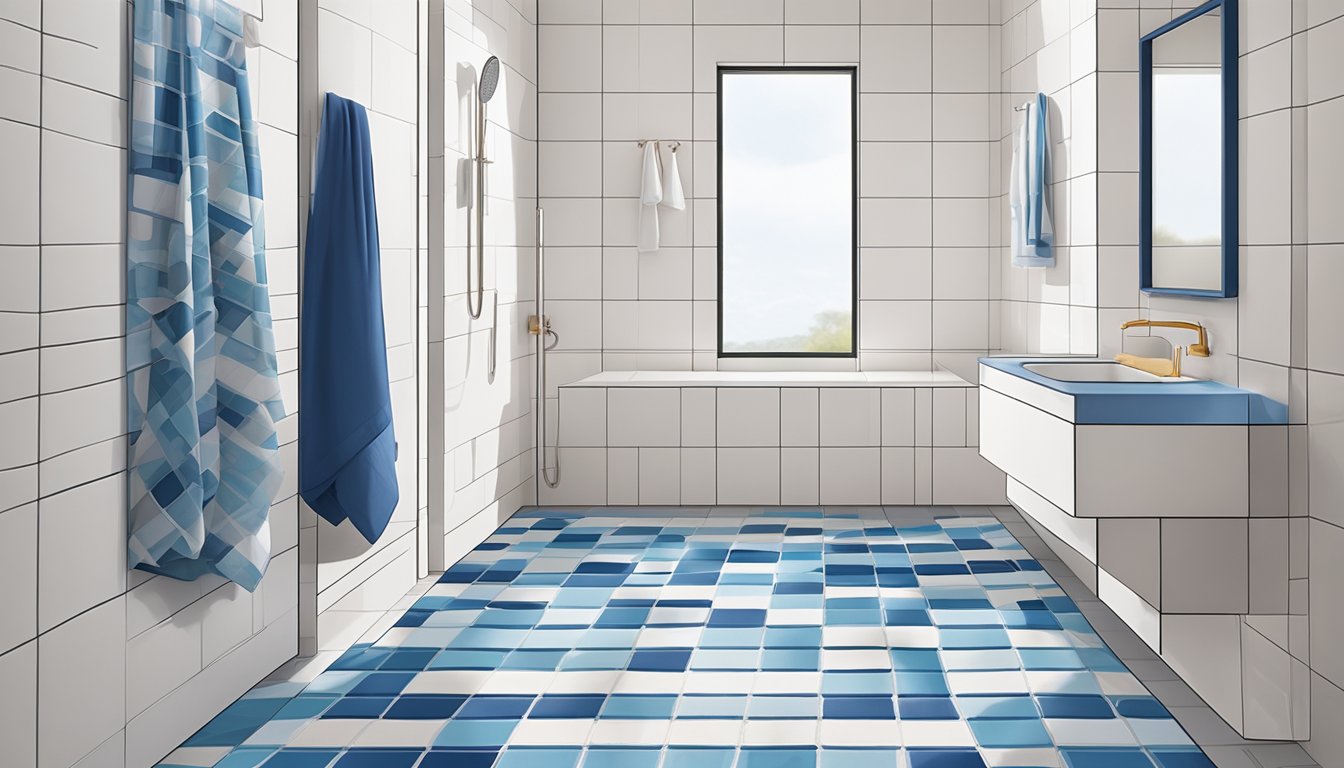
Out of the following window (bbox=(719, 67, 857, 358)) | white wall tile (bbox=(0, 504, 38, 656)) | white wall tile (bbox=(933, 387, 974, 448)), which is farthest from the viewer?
window (bbox=(719, 67, 857, 358))

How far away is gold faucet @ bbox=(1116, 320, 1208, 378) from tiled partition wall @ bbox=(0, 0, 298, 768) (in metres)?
2.57

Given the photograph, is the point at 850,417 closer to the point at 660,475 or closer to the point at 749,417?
the point at 749,417

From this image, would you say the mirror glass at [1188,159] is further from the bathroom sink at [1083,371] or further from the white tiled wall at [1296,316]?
the bathroom sink at [1083,371]

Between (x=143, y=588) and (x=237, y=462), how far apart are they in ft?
1.15

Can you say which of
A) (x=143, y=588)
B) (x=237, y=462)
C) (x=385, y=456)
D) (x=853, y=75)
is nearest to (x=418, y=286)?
(x=385, y=456)

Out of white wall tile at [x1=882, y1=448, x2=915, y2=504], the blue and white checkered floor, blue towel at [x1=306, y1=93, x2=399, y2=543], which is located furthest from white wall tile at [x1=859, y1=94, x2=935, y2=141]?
blue towel at [x1=306, y1=93, x2=399, y2=543]

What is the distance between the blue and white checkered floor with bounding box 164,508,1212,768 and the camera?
2.60 m

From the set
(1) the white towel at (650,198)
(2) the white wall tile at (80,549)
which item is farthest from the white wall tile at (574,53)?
(2) the white wall tile at (80,549)

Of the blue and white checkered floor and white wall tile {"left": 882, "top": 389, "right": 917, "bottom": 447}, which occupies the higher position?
white wall tile {"left": 882, "top": 389, "right": 917, "bottom": 447}

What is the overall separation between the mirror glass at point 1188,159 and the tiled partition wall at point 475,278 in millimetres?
2431

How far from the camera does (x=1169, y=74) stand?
3.21 meters

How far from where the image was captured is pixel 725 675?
10.3 ft

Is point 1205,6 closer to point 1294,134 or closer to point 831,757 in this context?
point 1294,134

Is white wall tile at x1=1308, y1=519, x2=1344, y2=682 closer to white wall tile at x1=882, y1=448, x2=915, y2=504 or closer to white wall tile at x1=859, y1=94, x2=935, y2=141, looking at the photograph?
white wall tile at x1=882, y1=448, x2=915, y2=504
